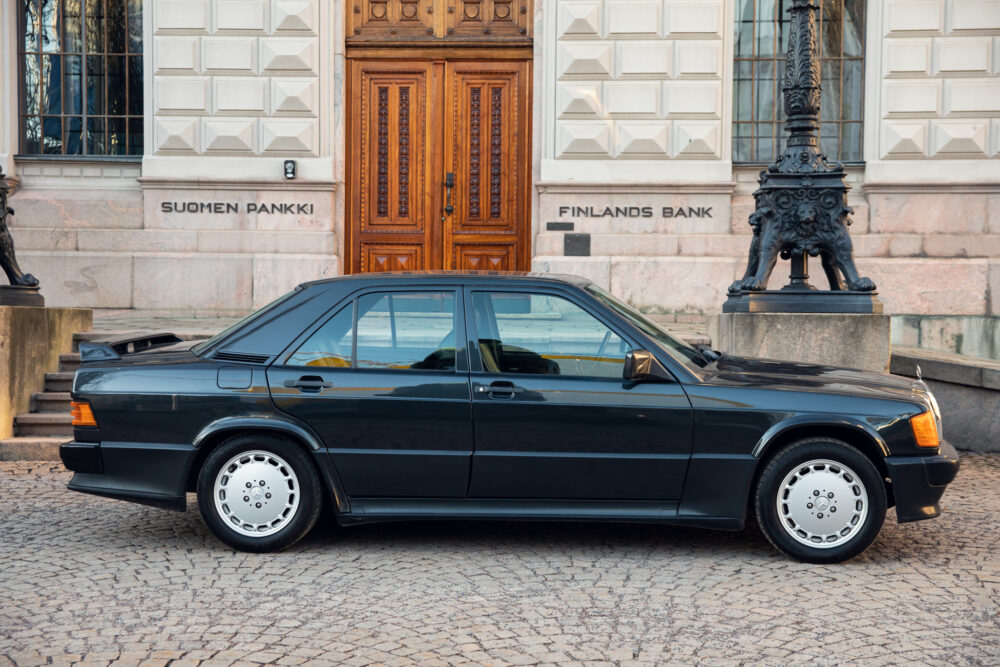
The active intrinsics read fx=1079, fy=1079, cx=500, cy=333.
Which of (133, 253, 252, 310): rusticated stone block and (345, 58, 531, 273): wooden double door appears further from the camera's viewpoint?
(345, 58, 531, 273): wooden double door

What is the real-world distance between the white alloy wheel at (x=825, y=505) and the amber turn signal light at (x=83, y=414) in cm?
360

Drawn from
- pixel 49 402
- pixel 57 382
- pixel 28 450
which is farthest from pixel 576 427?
pixel 57 382

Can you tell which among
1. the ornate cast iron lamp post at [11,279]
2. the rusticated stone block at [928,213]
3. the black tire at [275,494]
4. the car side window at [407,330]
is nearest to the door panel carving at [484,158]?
the rusticated stone block at [928,213]

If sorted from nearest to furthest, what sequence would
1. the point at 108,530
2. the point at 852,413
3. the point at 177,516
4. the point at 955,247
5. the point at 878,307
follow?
the point at 852,413
the point at 108,530
the point at 177,516
the point at 878,307
the point at 955,247

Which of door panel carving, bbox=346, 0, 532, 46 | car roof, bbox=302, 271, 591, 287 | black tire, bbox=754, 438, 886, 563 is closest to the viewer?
black tire, bbox=754, 438, 886, 563

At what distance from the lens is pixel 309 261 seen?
14.1 metres

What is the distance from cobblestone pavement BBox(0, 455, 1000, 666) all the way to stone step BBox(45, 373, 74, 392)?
2.86 m

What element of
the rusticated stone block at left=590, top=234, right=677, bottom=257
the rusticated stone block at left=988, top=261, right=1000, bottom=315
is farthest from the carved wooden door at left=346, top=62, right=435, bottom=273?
the rusticated stone block at left=988, top=261, right=1000, bottom=315

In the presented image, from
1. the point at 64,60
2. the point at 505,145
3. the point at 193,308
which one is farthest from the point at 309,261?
the point at 64,60

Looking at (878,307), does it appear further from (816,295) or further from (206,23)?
(206,23)

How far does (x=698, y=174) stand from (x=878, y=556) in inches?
356

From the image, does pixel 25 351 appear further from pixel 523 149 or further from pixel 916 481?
pixel 523 149

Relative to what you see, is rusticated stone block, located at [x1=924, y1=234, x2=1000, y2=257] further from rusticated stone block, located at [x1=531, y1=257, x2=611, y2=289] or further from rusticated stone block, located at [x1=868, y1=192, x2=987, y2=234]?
rusticated stone block, located at [x1=531, y1=257, x2=611, y2=289]

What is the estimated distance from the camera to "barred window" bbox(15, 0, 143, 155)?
14.8 meters
